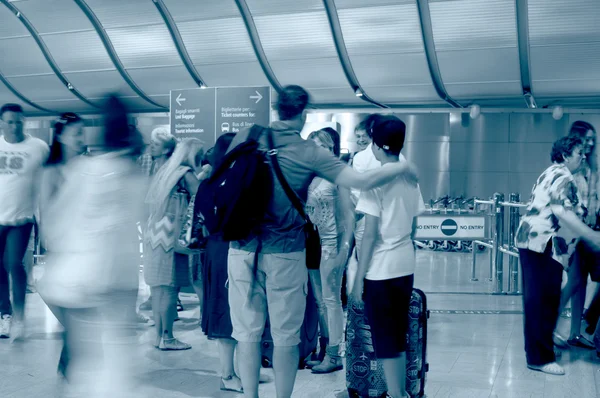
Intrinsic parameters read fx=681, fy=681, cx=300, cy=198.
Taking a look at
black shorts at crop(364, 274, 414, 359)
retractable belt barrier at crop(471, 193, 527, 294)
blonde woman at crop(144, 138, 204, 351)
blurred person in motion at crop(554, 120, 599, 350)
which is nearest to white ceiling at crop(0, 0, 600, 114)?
retractable belt barrier at crop(471, 193, 527, 294)

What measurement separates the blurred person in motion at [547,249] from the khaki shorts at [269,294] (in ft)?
7.01

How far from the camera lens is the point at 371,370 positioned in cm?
402

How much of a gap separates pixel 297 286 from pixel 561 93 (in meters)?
13.3

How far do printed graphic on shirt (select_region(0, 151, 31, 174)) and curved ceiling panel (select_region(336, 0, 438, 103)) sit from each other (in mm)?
10133

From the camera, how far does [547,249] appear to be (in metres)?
4.76

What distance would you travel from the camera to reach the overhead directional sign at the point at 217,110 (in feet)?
24.8

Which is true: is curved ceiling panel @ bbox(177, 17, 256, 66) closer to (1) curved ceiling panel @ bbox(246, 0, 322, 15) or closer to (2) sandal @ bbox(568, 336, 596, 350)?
(1) curved ceiling panel @ bbox(246, 0, 322, 15)

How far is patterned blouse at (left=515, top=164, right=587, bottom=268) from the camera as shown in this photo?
461cm

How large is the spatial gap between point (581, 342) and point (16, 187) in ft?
16.0

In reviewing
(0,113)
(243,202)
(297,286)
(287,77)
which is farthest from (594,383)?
(287,77)

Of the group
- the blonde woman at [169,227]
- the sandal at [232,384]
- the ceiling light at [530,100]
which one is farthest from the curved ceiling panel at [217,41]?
the sandal at [232,384]

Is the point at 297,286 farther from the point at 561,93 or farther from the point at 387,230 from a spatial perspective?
the point at 561,93

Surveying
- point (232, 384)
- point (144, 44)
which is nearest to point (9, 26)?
point (144, 44)

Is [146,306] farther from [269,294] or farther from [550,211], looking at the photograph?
[550,211]
